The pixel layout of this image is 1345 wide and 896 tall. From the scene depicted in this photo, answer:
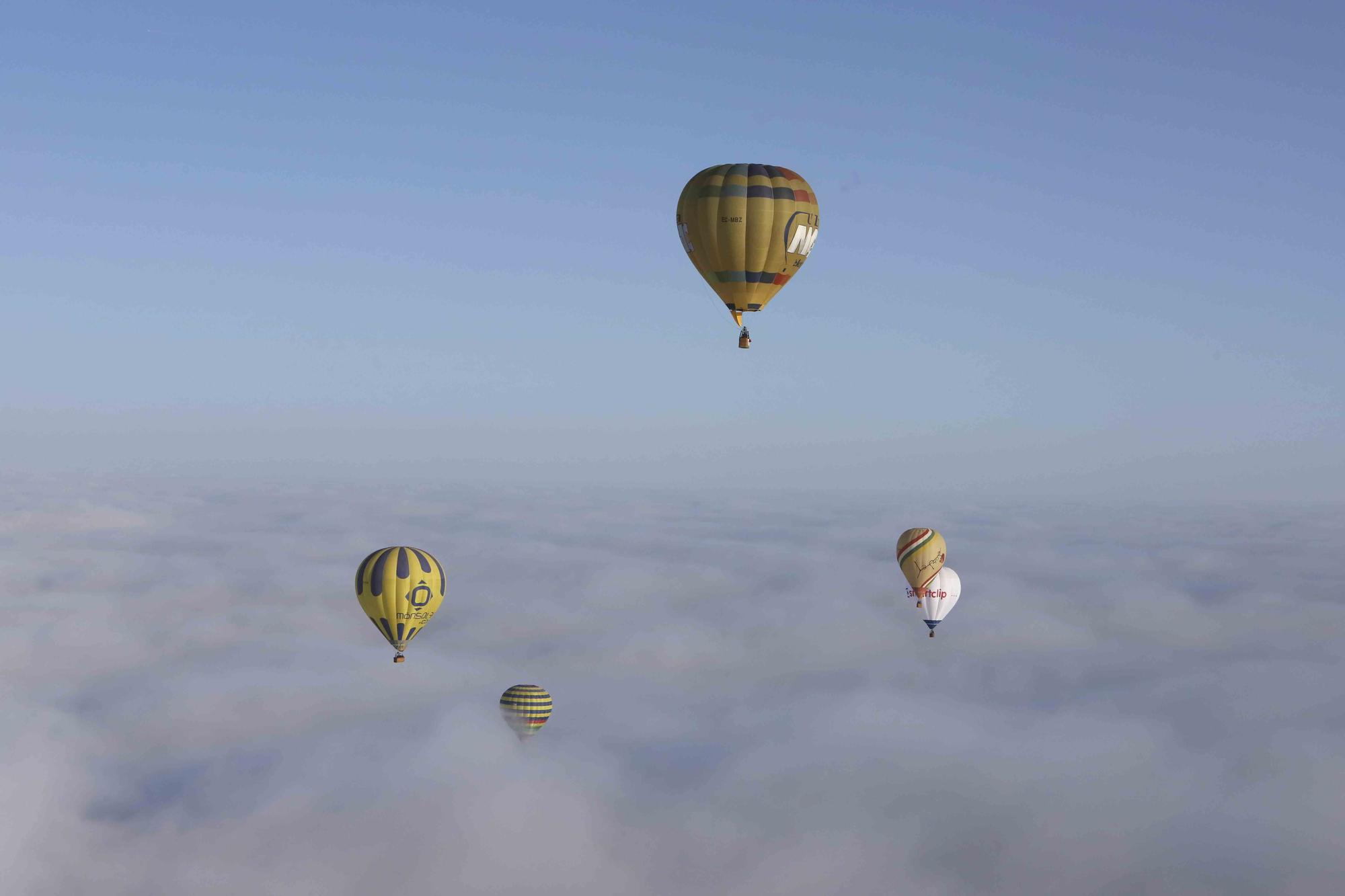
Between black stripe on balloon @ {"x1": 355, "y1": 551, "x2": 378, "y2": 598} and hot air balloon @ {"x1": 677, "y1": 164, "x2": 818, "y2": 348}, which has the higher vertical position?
hot air balloon @ {"x1": 677, "y1": 164, "x2": 818, "y2": 348}

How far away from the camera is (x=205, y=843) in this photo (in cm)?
18650

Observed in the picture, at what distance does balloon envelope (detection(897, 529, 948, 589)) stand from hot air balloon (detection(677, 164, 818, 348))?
1441 inches

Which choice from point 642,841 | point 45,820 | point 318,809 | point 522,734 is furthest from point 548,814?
point 522,734

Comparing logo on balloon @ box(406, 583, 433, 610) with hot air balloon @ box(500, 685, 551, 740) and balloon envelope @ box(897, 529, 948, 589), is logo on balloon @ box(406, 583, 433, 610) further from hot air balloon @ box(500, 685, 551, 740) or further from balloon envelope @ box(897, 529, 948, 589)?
balloon envelope @ box(897, 529, 948, 589)

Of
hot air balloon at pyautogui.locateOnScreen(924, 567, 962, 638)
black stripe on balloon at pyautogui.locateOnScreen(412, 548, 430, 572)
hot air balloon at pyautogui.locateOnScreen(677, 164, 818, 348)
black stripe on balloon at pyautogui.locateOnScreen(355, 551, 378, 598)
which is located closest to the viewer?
hot air balloon at pyautogui.locateOnScreen(677, 164, 818, 348)

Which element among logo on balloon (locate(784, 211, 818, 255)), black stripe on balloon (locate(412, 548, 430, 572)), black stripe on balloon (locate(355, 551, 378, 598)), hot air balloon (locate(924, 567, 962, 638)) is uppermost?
hot air balloon (locate(924, 567, 962, 638))

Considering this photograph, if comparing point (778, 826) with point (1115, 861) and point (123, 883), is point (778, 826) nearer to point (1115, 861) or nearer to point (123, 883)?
point (1115, 861)

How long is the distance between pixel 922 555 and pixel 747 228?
39.9m

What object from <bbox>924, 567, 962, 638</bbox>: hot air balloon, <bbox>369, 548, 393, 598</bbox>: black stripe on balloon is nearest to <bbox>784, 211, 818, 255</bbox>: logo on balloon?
<bbox>369, 548, 393, 598</bbox>: black stripe on balloon

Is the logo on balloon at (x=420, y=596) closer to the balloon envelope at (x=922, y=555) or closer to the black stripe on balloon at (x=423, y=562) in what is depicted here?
the black stripe on balloon at (x=423, y=562)

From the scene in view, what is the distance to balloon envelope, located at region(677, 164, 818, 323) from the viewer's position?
39688mm

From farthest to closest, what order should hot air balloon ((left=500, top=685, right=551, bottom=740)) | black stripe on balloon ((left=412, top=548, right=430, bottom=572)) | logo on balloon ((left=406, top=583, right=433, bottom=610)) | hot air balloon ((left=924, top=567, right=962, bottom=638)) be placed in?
hot air balloon ((left=500, top=685, right=551, bottom=740)) < hot air balloon ((left=924, top=567, right=962, bottom=638)) < black stripe on balloon ((left=412, top=548, right=430, bottom=572)) < logo on balloon ((left=406, top=583, right=433, bottom=610))

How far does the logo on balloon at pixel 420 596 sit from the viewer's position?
58.9m

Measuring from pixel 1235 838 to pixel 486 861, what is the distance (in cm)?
13207
